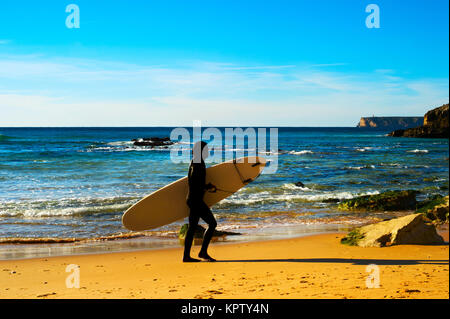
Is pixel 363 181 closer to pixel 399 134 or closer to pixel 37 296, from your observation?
pixel 37 296

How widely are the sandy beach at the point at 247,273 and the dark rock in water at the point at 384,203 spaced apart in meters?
4.93

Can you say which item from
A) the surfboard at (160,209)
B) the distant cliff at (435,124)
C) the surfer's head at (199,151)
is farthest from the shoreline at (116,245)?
the distant cliff at (435,124)

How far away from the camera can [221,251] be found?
753 cm

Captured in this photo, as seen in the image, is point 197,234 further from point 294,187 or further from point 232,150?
point 232,150

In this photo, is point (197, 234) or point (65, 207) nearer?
point (197, 234)

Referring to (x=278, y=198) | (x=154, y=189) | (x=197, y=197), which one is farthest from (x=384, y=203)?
(x=154, y=189)

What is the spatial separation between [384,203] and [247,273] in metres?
7.93

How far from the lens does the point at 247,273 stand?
5.80 meters

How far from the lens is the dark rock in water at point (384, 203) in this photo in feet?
40.7

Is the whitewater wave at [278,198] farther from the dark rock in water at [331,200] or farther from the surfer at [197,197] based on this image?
the surfer at [197,197]

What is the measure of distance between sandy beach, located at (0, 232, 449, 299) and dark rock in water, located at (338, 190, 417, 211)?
493 centimetres

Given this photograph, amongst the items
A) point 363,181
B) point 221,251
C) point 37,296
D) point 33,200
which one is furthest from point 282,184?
point 37,296

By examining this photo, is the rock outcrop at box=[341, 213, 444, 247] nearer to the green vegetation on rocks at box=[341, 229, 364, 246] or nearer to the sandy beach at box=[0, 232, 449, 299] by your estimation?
the green vegetation on rocks at box=[341, 229, 364, 246]
